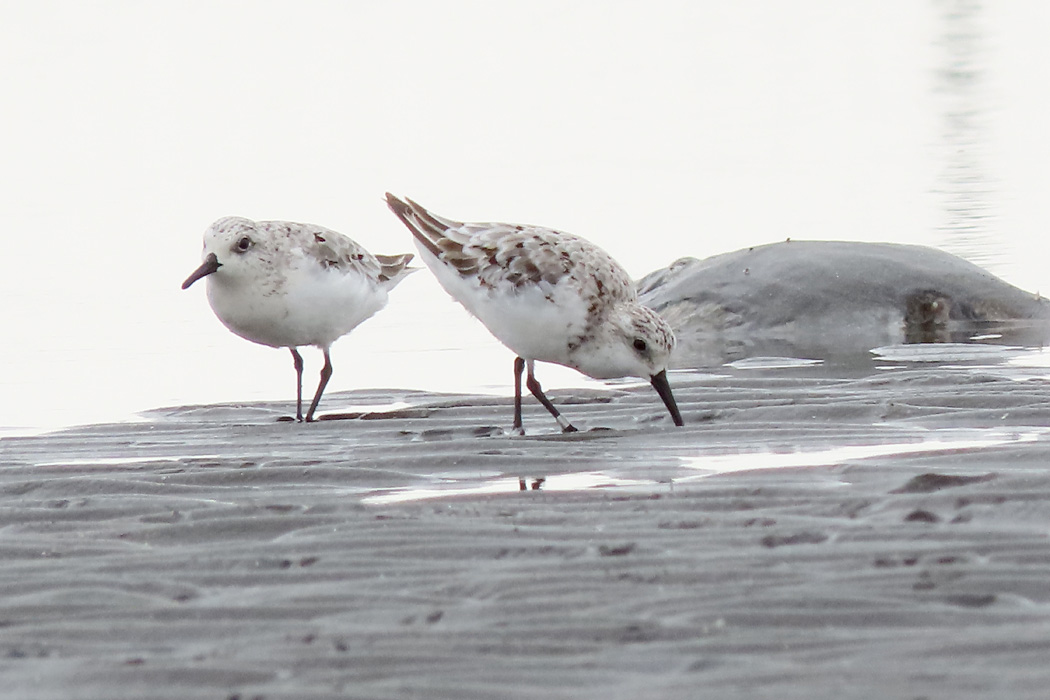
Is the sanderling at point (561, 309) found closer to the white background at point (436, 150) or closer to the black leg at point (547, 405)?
the black leg at point (547, 405)

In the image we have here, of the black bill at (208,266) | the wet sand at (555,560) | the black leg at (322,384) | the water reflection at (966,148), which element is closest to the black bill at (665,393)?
the wet sand at (555,560)

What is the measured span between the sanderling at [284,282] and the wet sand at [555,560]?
1351 millimetres

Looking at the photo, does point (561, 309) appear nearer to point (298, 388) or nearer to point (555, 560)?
point (298, 388)

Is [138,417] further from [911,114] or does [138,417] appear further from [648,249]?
[911,114]

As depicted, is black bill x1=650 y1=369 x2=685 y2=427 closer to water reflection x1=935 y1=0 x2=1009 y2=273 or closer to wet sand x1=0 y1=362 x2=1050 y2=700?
wet sand x1=0 y1=362 x2=1050 y2=700

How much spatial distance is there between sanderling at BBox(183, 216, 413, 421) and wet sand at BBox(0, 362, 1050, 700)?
1351 mm

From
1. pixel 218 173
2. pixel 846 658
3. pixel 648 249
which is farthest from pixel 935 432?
pixel 218 173

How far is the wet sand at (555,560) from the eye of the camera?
13.1 ft

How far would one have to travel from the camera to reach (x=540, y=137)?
2416 centimetres

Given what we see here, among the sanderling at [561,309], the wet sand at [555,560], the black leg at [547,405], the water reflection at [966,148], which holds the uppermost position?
the water reflection at [966,148]

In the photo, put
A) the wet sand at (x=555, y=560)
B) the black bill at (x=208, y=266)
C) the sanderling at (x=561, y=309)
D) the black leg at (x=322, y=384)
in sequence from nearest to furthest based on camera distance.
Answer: the wet sand at (x=555, y=560), the sanderling at (x=561, y=309), the black bill at (x=208, y=266), the black leg at (x=322, y=384)

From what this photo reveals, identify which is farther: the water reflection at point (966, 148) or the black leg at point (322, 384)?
the water reflection at point (966, 148)

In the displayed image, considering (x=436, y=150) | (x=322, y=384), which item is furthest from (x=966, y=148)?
(x=322, y=384)

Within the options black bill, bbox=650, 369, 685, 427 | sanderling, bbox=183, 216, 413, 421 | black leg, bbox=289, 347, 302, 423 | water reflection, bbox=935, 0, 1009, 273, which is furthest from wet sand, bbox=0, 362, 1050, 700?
water reflection, bbox=935, 0, 1009, 273
